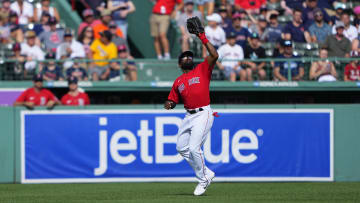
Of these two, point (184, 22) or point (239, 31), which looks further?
point (184, 22)

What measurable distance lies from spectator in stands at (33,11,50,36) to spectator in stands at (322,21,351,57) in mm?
6377

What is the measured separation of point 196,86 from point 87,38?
7.06 m

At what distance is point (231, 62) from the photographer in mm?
15109

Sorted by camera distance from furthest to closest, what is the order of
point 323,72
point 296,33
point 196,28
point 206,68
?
point 296,33 < point 323,72 < point 206,68 < point 196,28

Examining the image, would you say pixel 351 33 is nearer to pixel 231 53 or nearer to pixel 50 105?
pixel 231 53

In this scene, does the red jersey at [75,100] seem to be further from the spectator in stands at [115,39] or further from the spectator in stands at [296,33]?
the spectator in stands at [296,33]

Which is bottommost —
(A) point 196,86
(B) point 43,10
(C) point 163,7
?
(A) point 196,86

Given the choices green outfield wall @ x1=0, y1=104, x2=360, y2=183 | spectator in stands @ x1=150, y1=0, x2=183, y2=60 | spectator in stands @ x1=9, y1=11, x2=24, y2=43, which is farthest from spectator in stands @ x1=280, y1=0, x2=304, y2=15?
spectator in stands @ x1=9, y1=11, x2=24, y2=43

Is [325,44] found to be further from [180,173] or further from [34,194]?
[34,194]

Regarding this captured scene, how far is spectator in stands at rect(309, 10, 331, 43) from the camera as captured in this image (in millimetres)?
16156

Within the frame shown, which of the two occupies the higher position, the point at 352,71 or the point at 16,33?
the point at 16,33

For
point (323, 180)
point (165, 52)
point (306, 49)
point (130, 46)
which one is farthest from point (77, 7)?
point (323, 180)

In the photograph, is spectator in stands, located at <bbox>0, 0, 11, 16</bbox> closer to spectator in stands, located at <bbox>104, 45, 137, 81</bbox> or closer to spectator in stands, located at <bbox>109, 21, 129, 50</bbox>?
spectator in stands, located at <bbox>109, 21, 129, 50</bbox>

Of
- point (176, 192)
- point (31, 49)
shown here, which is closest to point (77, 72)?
point (31, 49)
